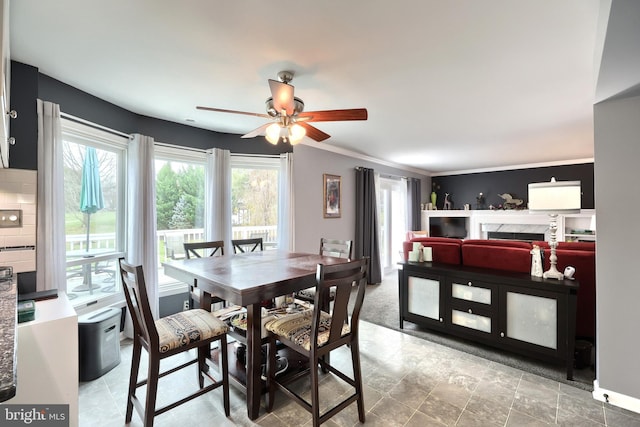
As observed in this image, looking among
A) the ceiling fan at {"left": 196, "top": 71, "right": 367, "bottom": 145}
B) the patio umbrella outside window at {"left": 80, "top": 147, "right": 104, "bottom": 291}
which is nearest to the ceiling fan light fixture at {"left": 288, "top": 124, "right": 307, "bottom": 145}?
the ceiling fan at {"left": 196, "top": 71, "right": 367, "bottom": 145}

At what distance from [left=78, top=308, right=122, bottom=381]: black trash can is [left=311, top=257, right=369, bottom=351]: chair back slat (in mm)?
1865

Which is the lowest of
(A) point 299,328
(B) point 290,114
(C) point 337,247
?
(A) point 299,328

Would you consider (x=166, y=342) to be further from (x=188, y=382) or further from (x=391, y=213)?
(x=391, y=213)

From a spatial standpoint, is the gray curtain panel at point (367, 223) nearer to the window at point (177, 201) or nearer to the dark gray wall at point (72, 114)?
the dark gray wall at point (72, 114)

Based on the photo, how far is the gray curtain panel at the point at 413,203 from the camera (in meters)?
6.91

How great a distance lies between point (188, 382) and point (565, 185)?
3424 mm

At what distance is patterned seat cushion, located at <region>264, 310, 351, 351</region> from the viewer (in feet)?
5.83

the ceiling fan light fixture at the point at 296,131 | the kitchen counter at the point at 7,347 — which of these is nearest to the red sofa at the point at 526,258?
the ceiling fan light fixture at the point at 296,131

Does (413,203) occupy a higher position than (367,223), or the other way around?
(413,203)

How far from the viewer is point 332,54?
204 cm

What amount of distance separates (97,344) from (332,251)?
224cm

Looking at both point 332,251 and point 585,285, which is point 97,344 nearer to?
point 332,251

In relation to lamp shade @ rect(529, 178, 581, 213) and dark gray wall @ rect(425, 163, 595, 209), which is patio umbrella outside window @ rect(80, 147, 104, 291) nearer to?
lamp shade @ rect(529, 178, 581, 213)

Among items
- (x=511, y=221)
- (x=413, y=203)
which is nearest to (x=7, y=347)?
(x=413, y=203)
